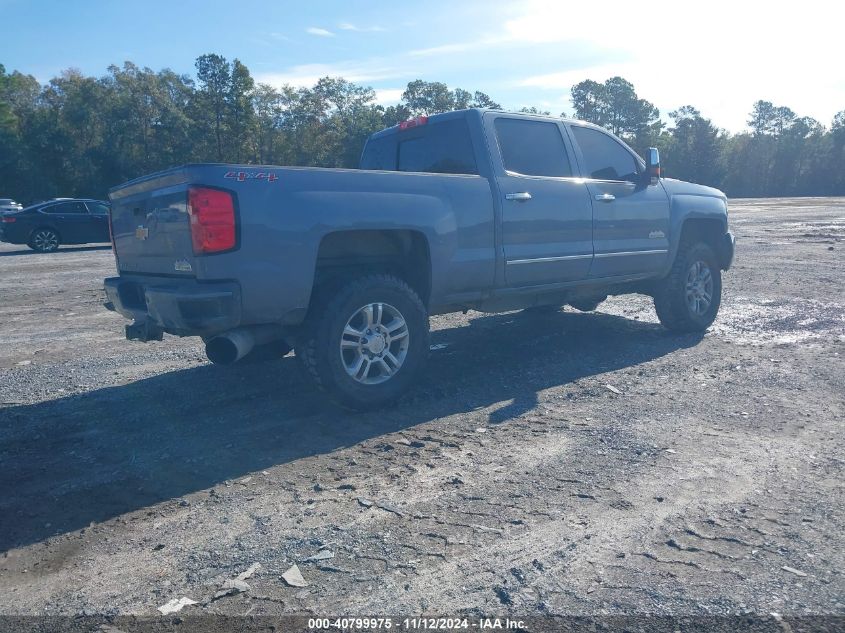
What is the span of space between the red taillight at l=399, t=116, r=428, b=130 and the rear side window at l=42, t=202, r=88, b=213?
18.1 meters

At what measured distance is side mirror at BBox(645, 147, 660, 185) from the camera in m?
7.10

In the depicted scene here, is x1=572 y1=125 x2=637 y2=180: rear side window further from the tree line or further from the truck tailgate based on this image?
the tree line

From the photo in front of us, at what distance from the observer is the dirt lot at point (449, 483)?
2.91m

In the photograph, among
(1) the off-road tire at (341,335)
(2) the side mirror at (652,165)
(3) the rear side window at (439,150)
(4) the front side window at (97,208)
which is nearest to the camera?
(1) the off-road tire at (341,335)

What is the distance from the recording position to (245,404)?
215 inches

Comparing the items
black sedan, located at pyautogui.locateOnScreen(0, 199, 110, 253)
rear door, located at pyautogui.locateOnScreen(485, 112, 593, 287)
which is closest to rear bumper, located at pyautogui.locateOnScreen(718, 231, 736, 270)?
rear door, located at pyautogui.locateOnScreen(485, 112, 593, 287)

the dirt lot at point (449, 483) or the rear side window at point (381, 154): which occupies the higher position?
the rear side window at point (381, 154)

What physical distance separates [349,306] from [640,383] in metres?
2.53

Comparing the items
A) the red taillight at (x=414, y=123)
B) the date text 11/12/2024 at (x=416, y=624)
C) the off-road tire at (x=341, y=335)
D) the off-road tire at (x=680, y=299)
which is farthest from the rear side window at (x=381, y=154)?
the date text 11/12/2024 at (x=416, y=624)

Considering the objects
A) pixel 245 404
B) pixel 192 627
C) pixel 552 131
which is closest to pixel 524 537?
pixel 192 627

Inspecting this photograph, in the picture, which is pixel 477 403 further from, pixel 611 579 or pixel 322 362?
pixel 611 579

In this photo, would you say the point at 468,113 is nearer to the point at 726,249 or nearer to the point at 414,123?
the point at 414,123

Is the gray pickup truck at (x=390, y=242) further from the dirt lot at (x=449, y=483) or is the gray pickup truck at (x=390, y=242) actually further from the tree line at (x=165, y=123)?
the tree line at (x=165, y=123)

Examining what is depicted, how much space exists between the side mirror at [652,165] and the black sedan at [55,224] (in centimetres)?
1756
